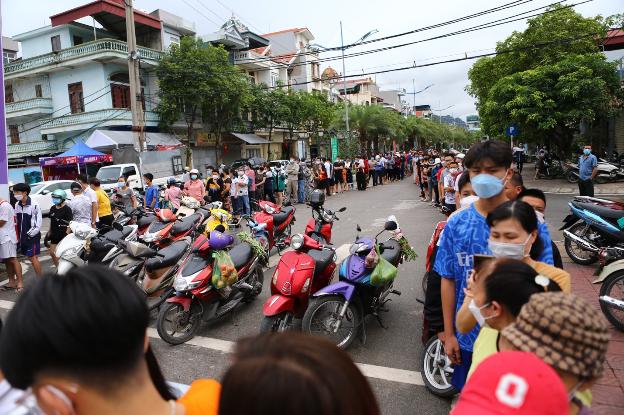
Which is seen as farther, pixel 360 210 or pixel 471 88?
pixel 471 88

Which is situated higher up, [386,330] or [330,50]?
[330,50]

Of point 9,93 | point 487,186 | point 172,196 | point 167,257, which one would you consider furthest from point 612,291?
point 9,93

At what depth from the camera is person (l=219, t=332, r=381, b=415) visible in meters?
0.77

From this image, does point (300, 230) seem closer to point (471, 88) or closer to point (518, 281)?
point (518, 281)

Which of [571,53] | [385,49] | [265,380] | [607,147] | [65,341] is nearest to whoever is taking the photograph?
[265,380]

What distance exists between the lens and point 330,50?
47.8ft

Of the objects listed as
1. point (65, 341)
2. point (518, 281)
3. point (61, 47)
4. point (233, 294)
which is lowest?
point (233, 294)

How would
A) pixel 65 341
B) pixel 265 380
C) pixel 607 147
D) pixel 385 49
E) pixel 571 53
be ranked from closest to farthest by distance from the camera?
pixel 265 380 → pixel 65 341 → pixel 385 49 → pixel 571 53 → pixel 607 147

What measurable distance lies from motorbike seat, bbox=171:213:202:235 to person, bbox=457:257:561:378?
5.43 metres

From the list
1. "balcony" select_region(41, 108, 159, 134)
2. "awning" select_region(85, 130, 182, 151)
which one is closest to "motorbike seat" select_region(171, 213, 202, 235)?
"awning" select_region(85, 130, 182, 151)

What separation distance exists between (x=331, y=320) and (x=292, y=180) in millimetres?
11828

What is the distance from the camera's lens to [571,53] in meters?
17.1

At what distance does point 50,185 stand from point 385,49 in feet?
41.7

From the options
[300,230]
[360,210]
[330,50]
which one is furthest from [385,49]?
[300,230]
